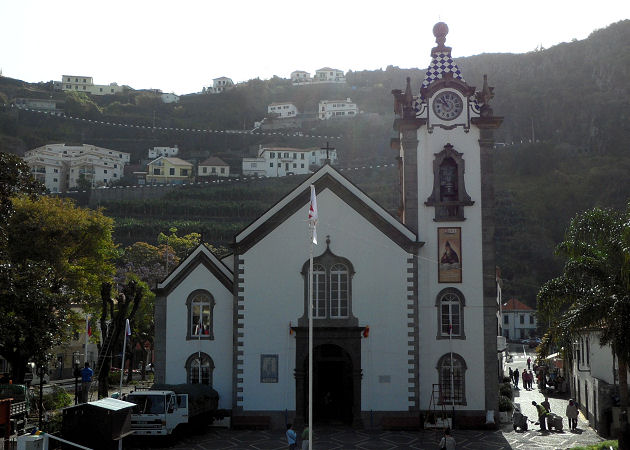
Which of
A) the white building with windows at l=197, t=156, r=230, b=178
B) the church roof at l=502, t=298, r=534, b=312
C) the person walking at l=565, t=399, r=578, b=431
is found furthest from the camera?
the white building with windows at l=197, t=156, r=230, b=178

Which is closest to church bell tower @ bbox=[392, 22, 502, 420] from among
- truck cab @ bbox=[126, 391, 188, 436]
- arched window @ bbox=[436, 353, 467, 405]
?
arched window @ bbox=[436, 353, 467, 405]

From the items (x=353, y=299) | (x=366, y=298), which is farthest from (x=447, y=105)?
(x=353, y=299)

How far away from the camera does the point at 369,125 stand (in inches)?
7480

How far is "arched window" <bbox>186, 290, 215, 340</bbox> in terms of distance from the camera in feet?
108

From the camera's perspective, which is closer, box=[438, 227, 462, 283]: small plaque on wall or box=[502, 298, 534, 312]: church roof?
box=[438, 227, 462, 283]: small plaque on wall

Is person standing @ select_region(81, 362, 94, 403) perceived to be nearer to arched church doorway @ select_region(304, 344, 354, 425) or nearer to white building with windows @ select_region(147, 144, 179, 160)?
arched church doorway @ select_region(304, 344, 354, 425)

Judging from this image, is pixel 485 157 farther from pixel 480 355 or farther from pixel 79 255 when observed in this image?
pixel 79 255

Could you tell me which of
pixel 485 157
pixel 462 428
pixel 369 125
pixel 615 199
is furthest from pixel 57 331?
pixel 369 125

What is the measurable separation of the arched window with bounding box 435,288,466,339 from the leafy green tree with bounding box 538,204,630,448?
17.6 ft

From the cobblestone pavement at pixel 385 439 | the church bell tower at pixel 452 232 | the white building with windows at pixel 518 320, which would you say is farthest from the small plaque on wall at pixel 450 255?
the white building with windows at pixel 518 320

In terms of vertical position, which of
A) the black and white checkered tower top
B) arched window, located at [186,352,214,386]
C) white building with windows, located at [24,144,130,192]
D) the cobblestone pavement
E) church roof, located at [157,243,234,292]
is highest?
white building with windows, located at [24,144,130,192]

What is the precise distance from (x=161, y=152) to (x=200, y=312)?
156 metres

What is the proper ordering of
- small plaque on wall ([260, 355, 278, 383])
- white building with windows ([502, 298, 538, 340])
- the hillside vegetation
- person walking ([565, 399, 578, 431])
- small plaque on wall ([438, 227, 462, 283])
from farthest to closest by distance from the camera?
the hillside vegetation < white building with windows ([502, 298, 538, 340]) < small plaque on wall ([438, 227, 462, 283]) < small plaque on wall ([260, 355, 278, 383]) < person walking ([565, 399, 578, 431])

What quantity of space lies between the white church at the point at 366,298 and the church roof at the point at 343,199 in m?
0.05
